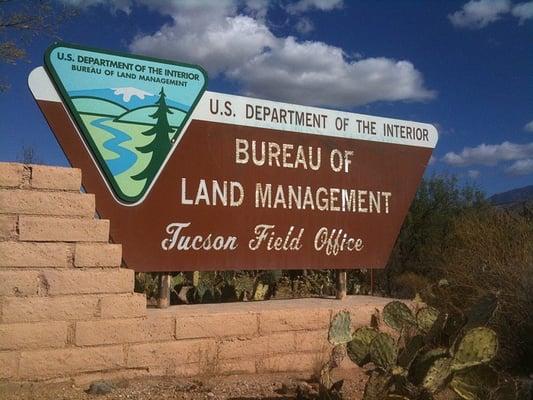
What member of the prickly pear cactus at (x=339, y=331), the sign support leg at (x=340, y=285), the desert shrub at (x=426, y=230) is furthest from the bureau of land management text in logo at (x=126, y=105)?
the desert shrub at (x=426, y=230)

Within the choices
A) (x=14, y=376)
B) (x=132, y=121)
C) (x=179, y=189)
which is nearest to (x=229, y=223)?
(x=179, y=189)

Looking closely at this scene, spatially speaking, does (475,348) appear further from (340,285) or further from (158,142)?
(158,142)

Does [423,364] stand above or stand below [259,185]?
below

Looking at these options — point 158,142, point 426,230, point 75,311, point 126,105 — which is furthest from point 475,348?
point 426,230

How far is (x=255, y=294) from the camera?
28.7 feet

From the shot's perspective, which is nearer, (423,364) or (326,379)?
(423,364)

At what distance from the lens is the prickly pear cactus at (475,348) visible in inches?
198

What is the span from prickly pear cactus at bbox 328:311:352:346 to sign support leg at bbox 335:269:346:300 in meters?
2.36

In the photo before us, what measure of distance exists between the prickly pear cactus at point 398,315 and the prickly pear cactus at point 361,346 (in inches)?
16.0

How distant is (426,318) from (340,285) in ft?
7.11

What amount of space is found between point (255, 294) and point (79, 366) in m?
3.19

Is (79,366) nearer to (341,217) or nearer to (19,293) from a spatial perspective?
(19,293)

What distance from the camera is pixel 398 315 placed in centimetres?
618

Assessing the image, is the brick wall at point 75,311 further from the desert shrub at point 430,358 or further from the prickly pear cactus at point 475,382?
the prickly pear cactus at point 475,382
